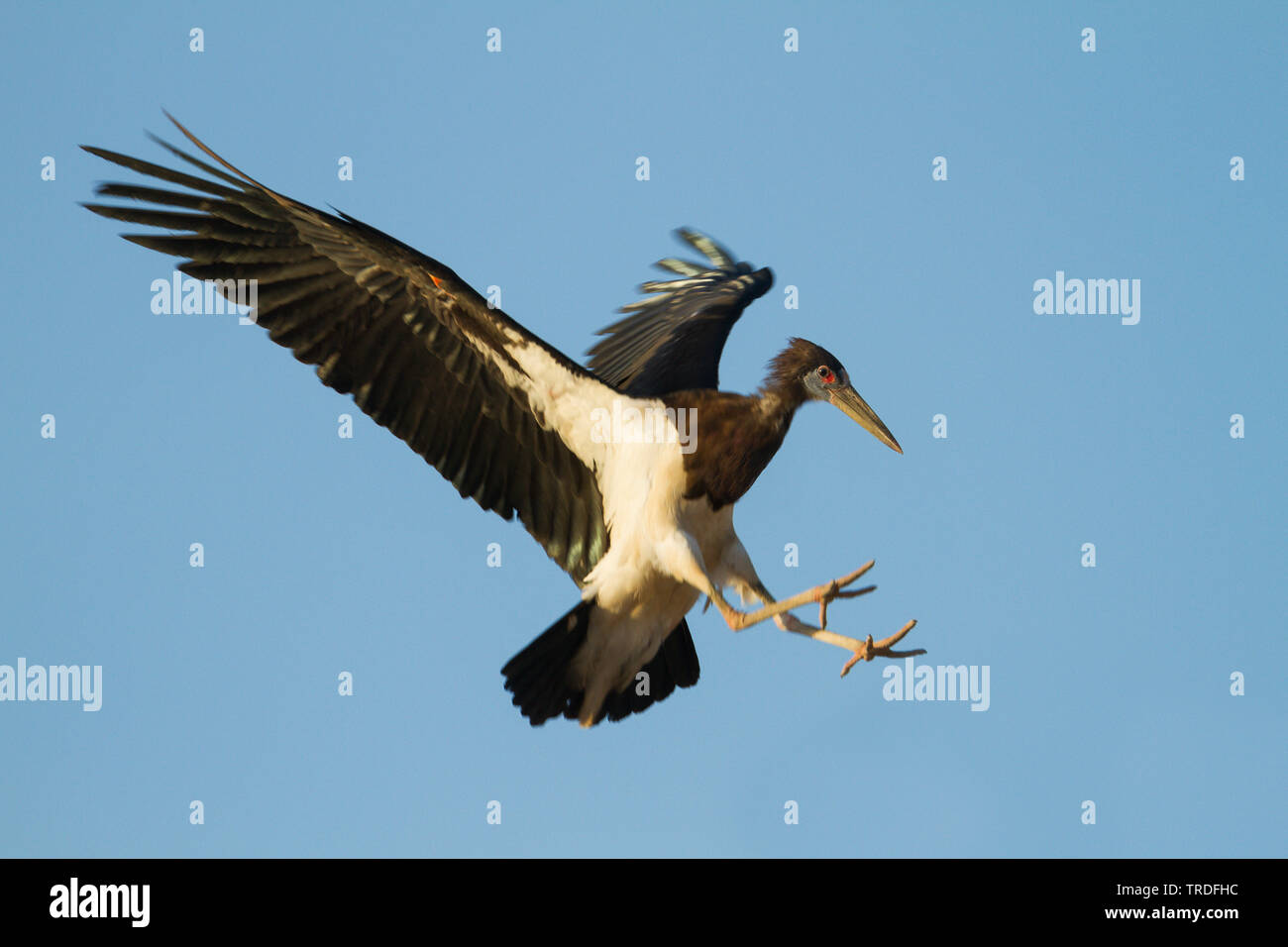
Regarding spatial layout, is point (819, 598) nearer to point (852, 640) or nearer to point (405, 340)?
point (852, 640)

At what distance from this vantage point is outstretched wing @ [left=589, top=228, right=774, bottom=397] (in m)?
9.30

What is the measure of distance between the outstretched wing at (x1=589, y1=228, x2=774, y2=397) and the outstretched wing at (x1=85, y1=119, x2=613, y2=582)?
807mm

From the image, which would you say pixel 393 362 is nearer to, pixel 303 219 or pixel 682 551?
pixel 303 219

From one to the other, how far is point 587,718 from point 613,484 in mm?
1308

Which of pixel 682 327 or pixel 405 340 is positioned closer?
pixel 405 340

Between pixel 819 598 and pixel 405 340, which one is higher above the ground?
pixel 405 340

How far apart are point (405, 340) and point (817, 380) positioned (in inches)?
90.4

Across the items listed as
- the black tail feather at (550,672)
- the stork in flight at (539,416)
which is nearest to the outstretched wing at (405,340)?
the stork in flight at (539,416)

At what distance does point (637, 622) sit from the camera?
841cm

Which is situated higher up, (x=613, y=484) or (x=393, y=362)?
(x=393, y=362)

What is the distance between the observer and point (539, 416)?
837cm

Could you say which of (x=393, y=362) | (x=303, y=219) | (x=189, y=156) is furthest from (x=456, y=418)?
(x=189, y=156)

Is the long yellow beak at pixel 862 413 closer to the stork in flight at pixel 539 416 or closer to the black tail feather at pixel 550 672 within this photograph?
the stork in flight at pixel 539 416

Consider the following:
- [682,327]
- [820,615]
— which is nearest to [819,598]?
[820,615]
